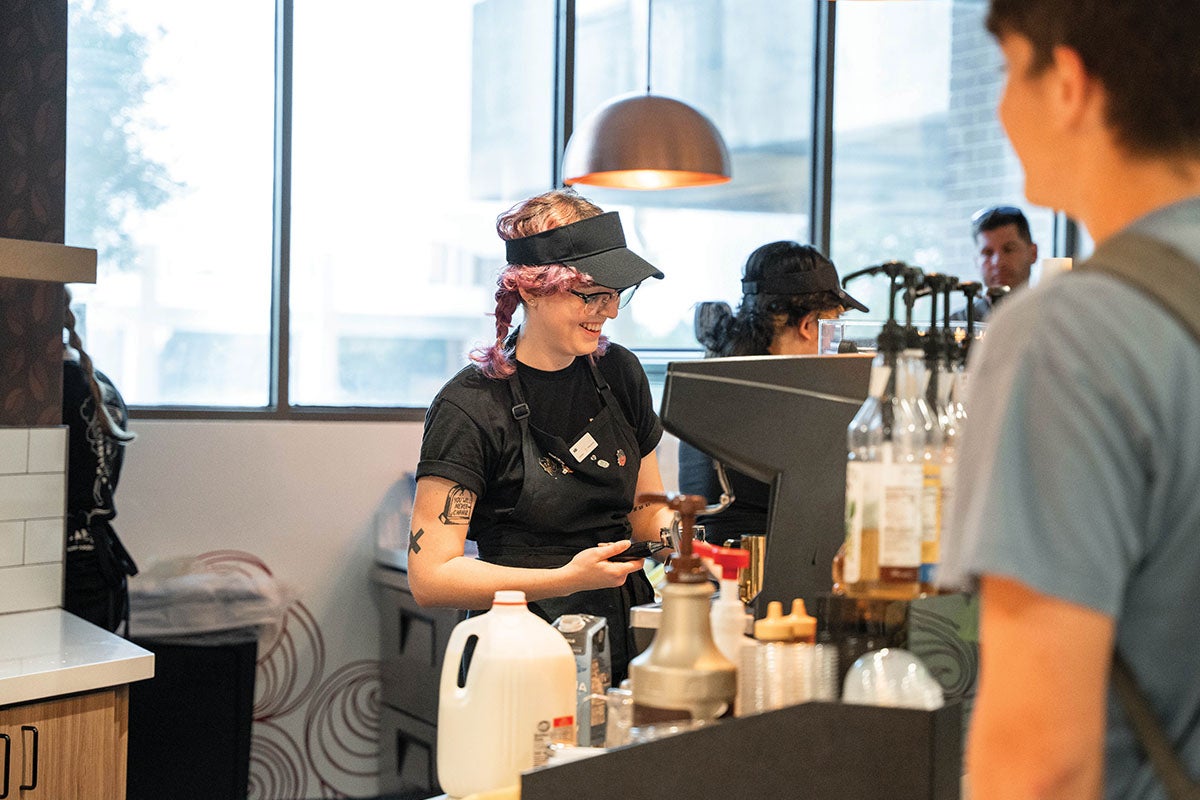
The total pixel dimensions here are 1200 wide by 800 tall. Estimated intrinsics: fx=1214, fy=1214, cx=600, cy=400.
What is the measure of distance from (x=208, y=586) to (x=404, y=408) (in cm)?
96

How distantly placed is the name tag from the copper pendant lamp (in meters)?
1.30

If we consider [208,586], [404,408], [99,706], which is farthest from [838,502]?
[404,408]

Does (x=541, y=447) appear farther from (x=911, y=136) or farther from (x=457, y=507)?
(x=911, y=136)

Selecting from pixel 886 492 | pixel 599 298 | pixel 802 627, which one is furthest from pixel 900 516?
pixel 599 298

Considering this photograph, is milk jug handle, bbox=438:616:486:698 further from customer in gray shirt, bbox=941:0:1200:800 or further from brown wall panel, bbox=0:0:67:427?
brown wall panel, bbox=0:0:67:427

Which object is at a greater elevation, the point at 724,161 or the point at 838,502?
the point at 724,161

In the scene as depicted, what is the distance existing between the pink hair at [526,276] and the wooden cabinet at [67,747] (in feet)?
3.15

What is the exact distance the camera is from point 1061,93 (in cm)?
79

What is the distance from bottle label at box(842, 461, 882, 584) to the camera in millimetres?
1208

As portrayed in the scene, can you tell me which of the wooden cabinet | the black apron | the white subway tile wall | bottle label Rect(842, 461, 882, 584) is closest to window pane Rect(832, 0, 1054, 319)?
the black apron

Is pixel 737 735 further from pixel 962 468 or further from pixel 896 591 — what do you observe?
pixel 962 468

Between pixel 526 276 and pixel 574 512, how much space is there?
46 centimetres

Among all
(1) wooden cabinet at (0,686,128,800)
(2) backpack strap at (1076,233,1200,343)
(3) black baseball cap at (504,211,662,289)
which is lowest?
(1) wooden cabinet at (0,686,128,800)

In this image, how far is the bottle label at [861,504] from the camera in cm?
121
